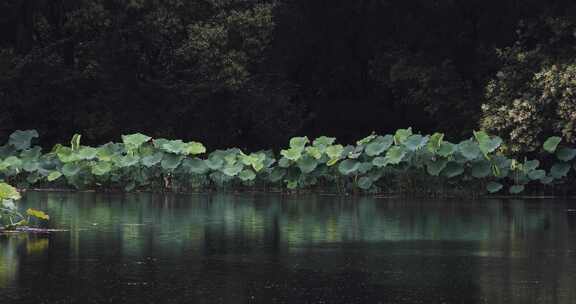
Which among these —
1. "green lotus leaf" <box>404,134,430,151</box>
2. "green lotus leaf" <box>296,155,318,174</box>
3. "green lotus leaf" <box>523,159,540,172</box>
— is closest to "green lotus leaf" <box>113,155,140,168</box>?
"green lotus leaf" <box>296,155,318,174</box>

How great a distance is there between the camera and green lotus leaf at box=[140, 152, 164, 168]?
3212cm

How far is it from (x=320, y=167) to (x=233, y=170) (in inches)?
84.4

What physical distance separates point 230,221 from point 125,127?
67.3ft

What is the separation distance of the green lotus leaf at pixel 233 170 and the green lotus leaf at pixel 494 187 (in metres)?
6.10

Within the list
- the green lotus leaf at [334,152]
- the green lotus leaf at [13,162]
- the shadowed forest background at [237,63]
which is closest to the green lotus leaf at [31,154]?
the green lotus leaf at [13,162]

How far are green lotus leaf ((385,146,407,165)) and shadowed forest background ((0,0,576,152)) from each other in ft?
19.8

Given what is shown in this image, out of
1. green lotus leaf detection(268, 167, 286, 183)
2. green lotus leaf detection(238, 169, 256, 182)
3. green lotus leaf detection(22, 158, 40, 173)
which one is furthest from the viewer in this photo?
green lotus leaf detection(22, 158, 40, 173)

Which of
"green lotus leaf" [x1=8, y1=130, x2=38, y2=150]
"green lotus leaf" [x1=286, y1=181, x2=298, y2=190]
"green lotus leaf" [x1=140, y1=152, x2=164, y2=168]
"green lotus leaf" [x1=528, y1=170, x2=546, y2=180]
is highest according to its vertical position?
"green lotus leaf" [x1=8, y1=130, x2=38, y2=150]

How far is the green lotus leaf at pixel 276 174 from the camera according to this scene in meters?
32.0

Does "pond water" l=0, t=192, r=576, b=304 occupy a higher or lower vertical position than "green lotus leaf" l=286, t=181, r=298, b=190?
lower

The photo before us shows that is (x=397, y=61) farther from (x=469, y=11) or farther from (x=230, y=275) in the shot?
(x=230, y=275)

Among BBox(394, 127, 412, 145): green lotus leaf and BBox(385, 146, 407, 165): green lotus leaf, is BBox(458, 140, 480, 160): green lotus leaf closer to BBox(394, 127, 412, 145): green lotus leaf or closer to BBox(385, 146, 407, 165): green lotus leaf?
BBox(385, 146, 407, 165): green lotus leaf

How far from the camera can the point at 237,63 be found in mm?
38781

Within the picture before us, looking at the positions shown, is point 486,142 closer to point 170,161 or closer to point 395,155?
point 395,155
